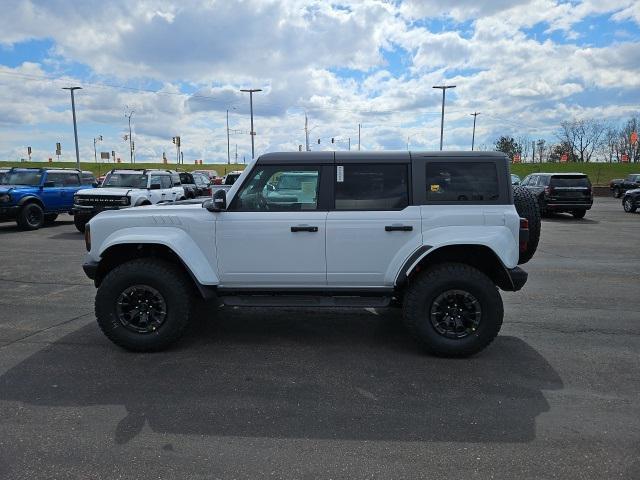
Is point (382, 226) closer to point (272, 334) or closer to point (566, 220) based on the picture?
point (272, 334)

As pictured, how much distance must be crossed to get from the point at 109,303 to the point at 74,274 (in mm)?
4446

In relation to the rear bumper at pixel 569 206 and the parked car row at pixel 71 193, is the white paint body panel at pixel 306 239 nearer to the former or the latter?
the parked car row at pixel 71 193

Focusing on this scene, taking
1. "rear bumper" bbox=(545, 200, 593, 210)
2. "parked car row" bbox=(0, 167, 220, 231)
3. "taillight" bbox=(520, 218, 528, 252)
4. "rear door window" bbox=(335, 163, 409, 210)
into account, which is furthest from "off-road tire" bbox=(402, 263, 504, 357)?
"rear bumper" bbox=(545, 200, 593, 210)

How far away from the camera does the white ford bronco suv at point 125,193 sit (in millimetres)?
13367

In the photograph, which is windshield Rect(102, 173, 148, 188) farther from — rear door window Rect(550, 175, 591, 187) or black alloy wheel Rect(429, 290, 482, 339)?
rear door window Rect(550, 175, 591, 187)

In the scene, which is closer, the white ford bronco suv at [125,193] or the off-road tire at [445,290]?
the off-road tire at [445,290]

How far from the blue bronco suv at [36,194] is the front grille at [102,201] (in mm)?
2592

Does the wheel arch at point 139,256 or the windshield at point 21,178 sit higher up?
the windshield at point 21,178

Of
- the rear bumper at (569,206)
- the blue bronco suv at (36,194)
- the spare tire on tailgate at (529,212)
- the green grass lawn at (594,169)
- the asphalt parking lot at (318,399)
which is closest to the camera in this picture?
the asphalt parking lot at (318,399)

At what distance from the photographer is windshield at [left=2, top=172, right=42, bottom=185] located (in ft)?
51.0

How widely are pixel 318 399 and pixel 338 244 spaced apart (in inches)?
55.8

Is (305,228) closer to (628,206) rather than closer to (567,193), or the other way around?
(567,193)

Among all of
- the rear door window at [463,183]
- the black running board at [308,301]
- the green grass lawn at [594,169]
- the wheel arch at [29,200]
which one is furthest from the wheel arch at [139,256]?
the green grass lawn at [594,169]

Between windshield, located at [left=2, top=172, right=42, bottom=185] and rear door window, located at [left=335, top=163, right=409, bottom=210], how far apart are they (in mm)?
14397
